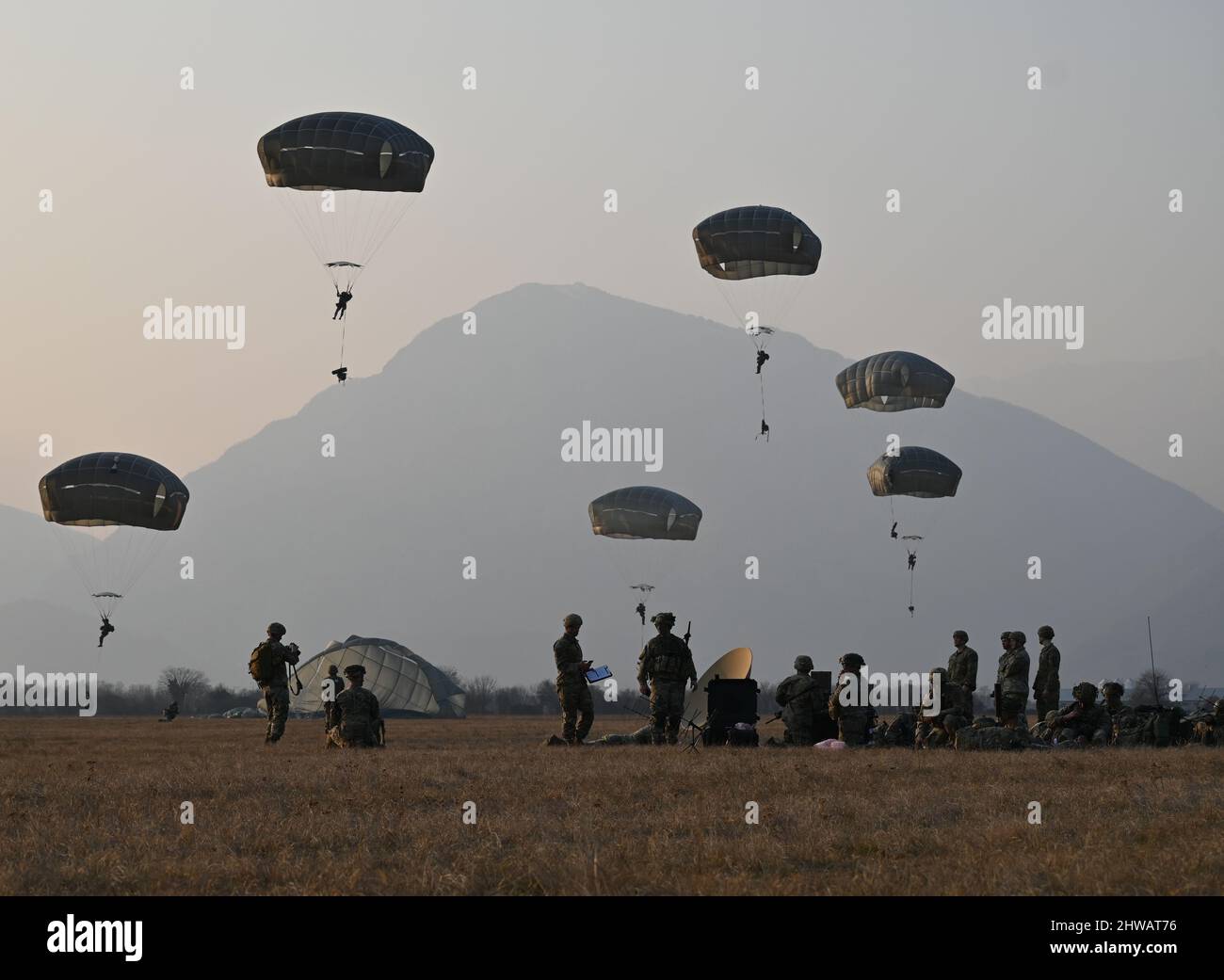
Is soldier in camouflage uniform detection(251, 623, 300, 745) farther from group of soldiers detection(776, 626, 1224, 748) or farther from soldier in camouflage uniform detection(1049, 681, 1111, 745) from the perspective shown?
soldier in camouflage uniform detection(1049, 681, 1111, 745)

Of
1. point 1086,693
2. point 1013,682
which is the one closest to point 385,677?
point 1013,682

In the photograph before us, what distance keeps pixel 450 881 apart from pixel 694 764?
32.7 ft

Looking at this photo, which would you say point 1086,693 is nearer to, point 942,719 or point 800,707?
point 942,719

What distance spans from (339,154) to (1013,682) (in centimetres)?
2321

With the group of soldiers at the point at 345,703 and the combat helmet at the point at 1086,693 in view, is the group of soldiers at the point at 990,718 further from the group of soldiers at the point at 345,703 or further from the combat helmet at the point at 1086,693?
the group of soldiers at the point at 345,703

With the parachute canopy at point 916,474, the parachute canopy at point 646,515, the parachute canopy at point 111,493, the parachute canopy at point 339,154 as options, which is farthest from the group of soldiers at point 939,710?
the parachute canopy at point 646,515

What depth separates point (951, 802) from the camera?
600 inches

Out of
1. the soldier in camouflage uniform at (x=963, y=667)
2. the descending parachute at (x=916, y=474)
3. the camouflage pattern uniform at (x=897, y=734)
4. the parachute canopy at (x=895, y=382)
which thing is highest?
the parachute canopy at (x=895, y=382)

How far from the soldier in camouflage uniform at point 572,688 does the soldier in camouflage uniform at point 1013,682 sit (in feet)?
22.9

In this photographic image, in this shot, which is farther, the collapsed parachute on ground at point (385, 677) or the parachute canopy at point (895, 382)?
the collapsed parachute on ground at point (385, 677)

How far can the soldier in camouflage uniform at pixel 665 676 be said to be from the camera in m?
27.9
